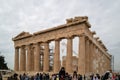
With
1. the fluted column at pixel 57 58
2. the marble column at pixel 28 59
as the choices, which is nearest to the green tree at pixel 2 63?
the marble column at pixel 28 59

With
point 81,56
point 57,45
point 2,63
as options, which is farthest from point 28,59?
point 2,63

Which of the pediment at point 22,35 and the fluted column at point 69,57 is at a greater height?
the pediment at point 22,35

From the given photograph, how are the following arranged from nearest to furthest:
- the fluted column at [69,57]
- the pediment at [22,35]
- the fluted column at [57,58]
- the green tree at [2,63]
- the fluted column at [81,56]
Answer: the fluted column at [81,56] < the fluted column at [69,57] < the fluted column at [57,58] < the pediment at [22,35] < the green tree at [2,63]

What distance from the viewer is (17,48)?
69.6 m

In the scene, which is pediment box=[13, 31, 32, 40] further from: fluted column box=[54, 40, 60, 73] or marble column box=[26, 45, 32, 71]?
fluted column box=[54, 40, 60, 73]

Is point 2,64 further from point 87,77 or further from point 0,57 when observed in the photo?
point 87,77

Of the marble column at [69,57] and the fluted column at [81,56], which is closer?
the fluted column at [81,56]

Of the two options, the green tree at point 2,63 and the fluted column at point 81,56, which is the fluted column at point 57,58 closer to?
the fluted column at point 81,56

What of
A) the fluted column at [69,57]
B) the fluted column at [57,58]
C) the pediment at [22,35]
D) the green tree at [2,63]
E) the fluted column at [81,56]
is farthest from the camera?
the green tree at [2,63]

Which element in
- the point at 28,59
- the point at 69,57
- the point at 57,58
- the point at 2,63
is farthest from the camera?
the point at 2,63

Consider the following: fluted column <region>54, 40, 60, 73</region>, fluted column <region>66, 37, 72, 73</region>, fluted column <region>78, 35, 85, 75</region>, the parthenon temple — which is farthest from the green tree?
fluted column <region>78, 35, 85, 75</region>

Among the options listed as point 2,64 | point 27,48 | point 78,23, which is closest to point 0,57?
point 2,64

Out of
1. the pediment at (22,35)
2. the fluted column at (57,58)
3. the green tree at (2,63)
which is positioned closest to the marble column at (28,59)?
Result: the pediment at (22,35)

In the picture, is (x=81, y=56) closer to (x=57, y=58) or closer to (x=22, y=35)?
(x=57, y=58)
